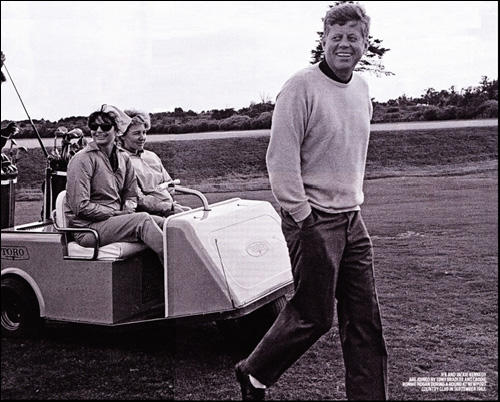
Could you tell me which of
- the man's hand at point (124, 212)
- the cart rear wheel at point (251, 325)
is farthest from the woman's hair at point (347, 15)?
the man's hand at point (124, 212)

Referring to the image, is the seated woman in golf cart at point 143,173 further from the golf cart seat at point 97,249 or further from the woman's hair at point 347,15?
the woman's hair at point 347,15

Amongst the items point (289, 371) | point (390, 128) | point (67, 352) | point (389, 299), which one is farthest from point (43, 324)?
point (390, 128)

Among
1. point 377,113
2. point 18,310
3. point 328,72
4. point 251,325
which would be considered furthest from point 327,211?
point 377,113

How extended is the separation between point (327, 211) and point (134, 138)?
70.9 inches

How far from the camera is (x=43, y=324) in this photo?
3.62 m

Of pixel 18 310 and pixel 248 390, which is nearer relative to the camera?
pixel 248 390

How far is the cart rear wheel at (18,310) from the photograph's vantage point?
3.59m

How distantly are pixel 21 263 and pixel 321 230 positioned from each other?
181 cm

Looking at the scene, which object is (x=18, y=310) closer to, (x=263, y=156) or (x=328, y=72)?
(x=328, y=72)

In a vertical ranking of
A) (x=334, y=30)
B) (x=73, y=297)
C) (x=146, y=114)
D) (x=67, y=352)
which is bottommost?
(x=67, y=352)

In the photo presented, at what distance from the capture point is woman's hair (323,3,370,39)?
2.43 m

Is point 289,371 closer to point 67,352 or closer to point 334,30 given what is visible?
point 67,352

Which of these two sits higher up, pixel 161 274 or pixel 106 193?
pixel 106 193

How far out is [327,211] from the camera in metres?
2.41
